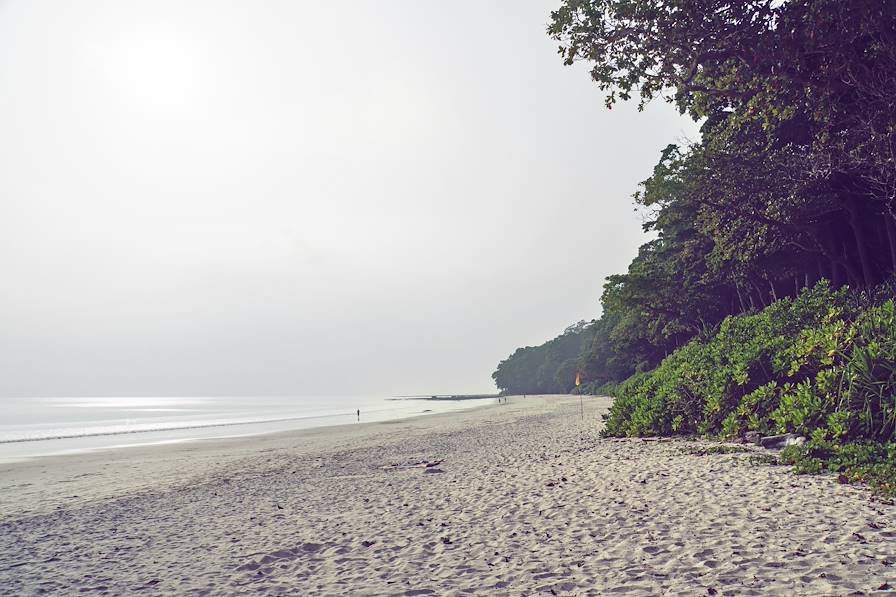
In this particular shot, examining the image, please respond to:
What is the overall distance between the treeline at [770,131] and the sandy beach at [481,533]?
28.2 ft

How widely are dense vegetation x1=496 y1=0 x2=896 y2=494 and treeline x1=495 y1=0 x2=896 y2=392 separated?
0.16 feet

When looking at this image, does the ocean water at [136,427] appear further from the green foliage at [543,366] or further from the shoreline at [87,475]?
the green foliage at [543,366]

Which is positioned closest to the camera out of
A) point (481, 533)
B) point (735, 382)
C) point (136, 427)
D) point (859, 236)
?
point (481, 533)

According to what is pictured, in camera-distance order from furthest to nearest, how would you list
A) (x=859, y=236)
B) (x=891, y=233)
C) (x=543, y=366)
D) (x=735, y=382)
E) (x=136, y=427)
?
(x=543, y=366) → (x=136, y=427) → (x=859, y=236) → (x=891, y=233) → (x=735, y=382)

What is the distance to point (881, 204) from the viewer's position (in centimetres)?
1909

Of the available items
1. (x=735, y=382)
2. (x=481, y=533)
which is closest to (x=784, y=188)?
(x=735, y=382)

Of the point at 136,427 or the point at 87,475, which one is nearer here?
the point at 87,475

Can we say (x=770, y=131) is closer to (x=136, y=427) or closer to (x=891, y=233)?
(x=891, y=233)

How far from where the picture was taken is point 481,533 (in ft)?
25.1

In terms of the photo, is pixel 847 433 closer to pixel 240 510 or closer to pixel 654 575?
pixel 654 575

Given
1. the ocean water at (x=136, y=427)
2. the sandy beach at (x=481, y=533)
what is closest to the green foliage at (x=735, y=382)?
the sandy beach at (x=481, y=533)

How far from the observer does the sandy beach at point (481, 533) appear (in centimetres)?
571

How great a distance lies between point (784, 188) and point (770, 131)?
88.3 inches

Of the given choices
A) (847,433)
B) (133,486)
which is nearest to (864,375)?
(847,433)
